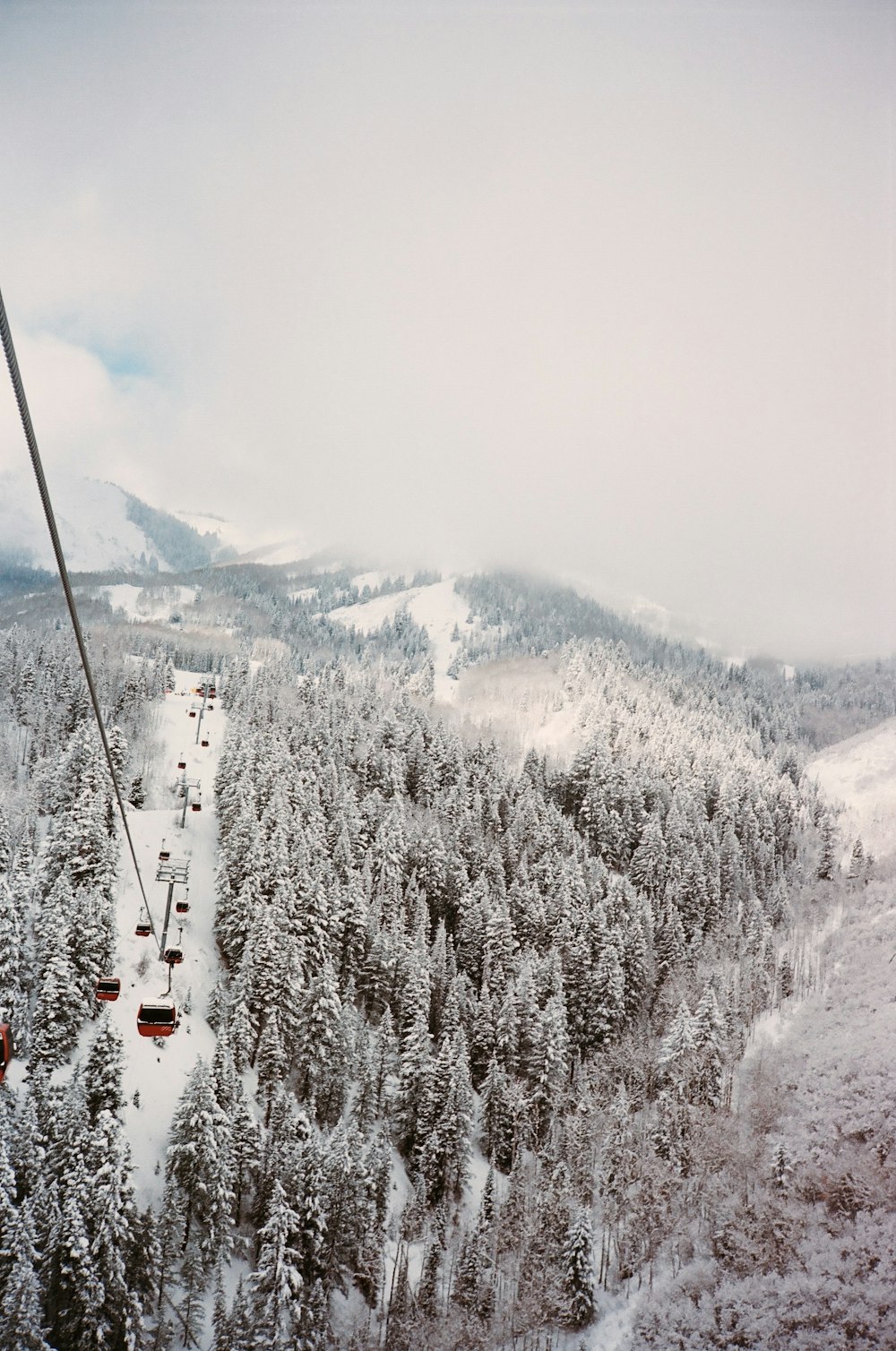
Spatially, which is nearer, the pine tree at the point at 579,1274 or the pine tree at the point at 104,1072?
the pine tree at the point at 104,1072

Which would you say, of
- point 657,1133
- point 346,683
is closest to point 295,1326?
point 657,1133

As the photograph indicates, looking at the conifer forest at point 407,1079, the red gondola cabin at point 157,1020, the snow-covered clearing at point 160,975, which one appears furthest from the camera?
the snow-covered clearing at point 160,975

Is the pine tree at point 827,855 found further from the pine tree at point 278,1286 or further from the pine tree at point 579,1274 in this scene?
the pine tree at point 278,1286

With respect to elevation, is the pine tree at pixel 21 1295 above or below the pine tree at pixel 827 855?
above

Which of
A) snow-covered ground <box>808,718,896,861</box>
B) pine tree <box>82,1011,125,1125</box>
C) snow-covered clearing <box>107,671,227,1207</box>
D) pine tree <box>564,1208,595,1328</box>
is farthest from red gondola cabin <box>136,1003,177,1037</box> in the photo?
snow-covered ground <box>808,718,896,861</box>

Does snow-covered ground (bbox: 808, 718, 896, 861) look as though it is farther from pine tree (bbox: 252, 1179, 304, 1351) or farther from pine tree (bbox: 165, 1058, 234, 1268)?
pine tree (bbox: 165, 1058, 234, 1268)

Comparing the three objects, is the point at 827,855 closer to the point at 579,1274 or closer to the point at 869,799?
the point at 869,799

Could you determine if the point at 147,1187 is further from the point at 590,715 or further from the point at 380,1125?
the point at 590,715

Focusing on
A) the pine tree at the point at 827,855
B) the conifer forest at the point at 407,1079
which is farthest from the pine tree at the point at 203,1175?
the pine tree at the point at 827,855
